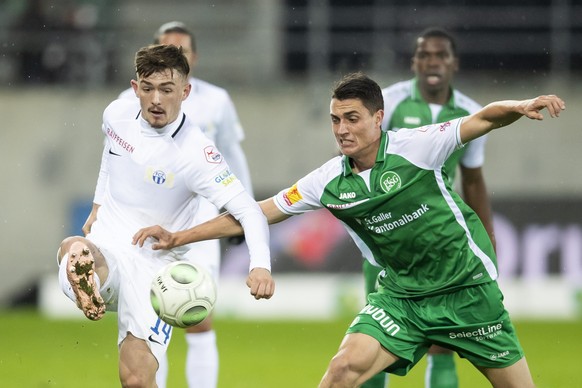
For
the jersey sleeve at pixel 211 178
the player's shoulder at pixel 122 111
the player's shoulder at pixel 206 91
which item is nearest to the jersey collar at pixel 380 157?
the jersey sleeve at pixel 211 178

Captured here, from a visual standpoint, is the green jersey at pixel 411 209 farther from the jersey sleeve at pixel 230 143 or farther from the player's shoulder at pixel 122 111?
the jersey sleeve at pixel 230 143

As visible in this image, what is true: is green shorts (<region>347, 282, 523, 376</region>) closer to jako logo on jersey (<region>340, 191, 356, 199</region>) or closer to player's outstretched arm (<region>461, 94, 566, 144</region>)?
jako logo on jersey (<region>340, 191, 356, 199</region>)

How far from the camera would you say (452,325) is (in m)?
6.39

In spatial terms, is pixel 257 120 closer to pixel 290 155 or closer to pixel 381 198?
pixel 290 155

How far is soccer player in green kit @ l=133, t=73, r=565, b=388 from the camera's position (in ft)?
20.7

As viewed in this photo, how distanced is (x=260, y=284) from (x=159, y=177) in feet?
3.17

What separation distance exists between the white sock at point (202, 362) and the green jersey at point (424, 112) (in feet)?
5.93

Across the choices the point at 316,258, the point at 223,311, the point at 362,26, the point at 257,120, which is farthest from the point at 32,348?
the point at 362,26

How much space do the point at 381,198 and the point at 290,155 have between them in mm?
10368

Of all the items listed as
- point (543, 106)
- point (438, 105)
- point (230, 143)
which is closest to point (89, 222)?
point (230, 143)

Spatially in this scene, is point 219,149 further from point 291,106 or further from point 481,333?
point 291,106

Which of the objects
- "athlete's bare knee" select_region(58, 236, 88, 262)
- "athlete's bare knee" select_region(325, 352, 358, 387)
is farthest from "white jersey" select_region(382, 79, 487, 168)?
"athlete's bare knee" select_region(58, 236, 88, 262)

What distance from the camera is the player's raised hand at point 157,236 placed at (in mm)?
6344

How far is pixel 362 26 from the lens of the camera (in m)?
17.3
